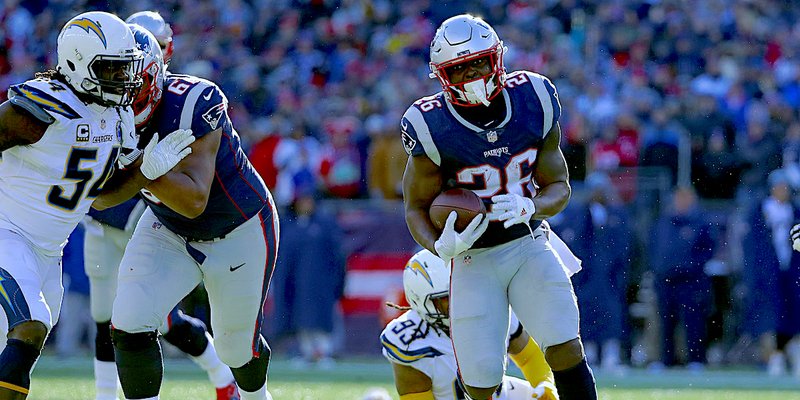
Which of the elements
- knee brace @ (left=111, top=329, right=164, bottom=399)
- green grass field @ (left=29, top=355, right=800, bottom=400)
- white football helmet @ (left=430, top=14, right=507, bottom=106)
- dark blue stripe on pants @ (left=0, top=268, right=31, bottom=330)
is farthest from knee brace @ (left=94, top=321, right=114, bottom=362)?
white football helmet @ (left=430, top=14, right=507, bottom=106)

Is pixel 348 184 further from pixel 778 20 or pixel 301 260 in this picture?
pixel 778 20

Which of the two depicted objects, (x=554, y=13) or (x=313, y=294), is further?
(x=554, y=13)

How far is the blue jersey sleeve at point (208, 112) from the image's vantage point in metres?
5.19

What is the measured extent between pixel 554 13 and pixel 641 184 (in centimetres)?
394

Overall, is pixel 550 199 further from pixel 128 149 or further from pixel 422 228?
pixel 128 149

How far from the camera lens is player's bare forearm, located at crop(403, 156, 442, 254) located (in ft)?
16.8

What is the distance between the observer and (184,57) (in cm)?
1456

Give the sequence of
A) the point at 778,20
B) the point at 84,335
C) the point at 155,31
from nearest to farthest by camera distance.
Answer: the point at 155,31
the point at 84,335
the point at 778,20

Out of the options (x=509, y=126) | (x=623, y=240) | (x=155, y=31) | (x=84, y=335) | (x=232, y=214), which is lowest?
(x=84, y=335)

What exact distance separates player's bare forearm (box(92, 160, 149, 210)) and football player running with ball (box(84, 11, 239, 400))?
1.13 m

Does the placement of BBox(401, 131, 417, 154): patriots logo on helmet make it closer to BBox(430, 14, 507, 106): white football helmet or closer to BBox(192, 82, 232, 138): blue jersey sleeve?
BBox(430, 14, 507, 106): white football helmet

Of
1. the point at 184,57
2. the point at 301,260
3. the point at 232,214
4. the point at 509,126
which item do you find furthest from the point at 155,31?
the point at 184,57

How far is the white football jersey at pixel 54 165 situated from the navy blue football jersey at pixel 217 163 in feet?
1.01

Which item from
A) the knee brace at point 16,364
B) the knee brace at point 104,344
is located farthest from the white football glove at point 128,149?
the knee brace at point 104,344
